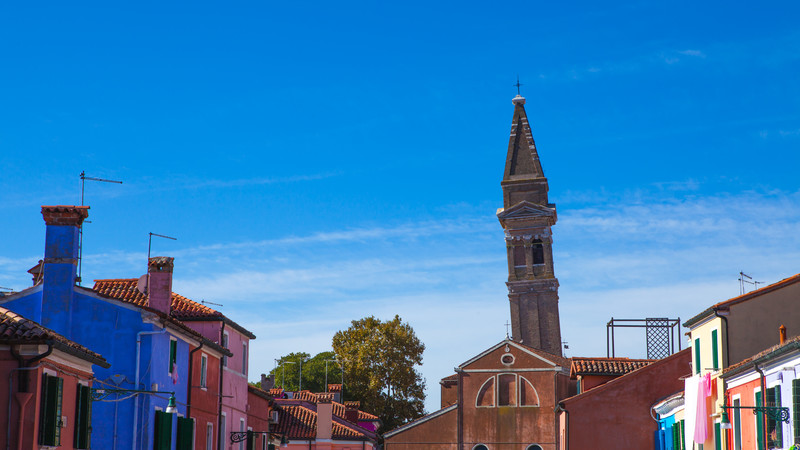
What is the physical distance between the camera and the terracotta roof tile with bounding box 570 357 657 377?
44656 millimetres

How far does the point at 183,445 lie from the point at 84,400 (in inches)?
333

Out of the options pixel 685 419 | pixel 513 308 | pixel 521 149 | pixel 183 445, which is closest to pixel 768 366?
pixel 685 419

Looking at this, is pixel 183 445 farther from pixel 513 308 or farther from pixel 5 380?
pixel 513 308

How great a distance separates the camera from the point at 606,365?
45.2 m

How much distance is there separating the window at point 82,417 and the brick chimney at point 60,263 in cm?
521

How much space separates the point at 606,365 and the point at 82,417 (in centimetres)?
2920

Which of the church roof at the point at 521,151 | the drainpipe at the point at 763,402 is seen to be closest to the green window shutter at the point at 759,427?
the drainpipe at the point at 763,402

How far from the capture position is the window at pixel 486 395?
51188mm

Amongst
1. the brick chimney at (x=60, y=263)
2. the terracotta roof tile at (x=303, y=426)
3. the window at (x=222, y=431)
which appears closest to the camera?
the brick chimney at (x=60, y=263)

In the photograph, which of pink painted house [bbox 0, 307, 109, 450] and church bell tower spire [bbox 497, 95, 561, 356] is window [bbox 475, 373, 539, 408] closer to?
church bell tower spire [bbox 497, 95, 561, 356]

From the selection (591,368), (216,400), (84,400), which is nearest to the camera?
(84,400)

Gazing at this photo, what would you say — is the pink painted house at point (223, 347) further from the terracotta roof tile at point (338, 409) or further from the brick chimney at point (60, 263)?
the terracotta roof tile at point (338, 409)

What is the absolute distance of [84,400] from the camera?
814 inches

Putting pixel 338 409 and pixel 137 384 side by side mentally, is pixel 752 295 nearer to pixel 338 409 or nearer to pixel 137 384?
pixel 137 384
